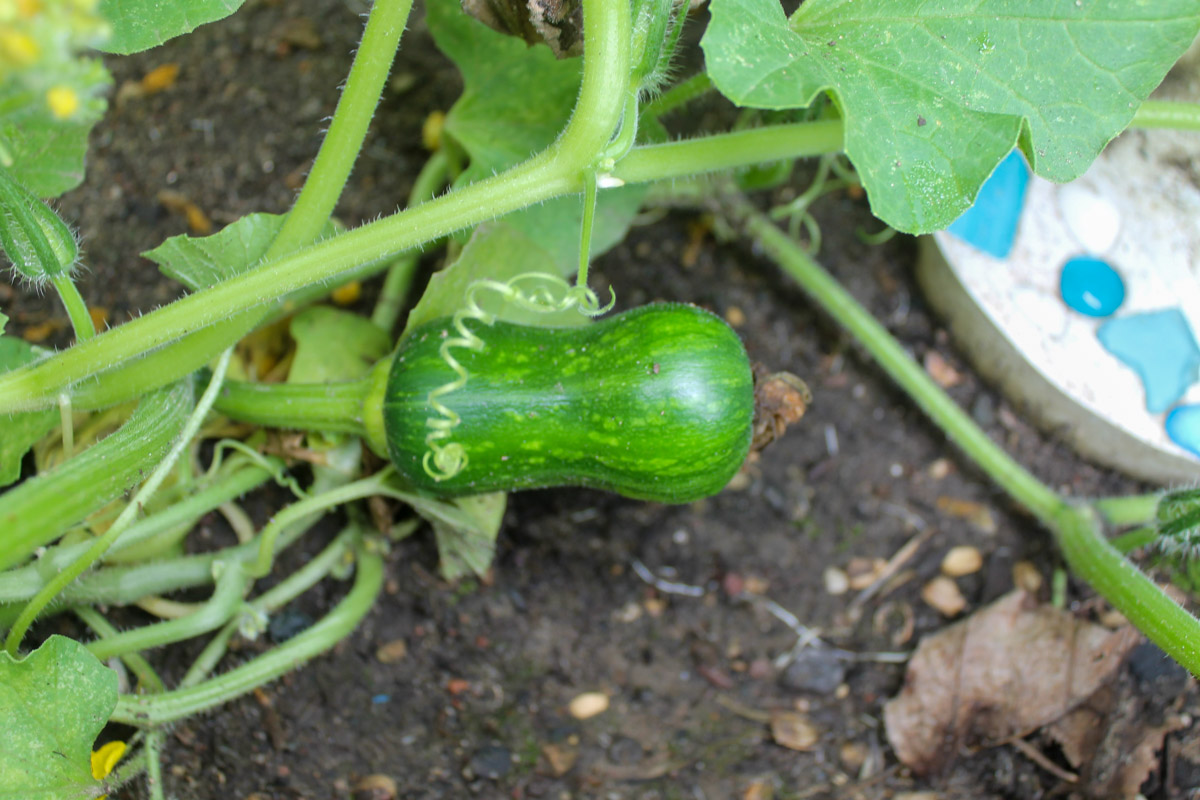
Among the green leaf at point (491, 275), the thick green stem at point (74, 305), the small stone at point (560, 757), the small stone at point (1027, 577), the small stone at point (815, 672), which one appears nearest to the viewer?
the thick green stem at point (74, 305)

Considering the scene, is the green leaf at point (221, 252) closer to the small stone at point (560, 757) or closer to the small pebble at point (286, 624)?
the small pebble at point (286, 624)

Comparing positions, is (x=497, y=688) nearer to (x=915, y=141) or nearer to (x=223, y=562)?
(x=223, y=562)

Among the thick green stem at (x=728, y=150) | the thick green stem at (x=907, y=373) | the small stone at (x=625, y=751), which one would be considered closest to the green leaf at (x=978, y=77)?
the thick green stem at (x=728, y=150)

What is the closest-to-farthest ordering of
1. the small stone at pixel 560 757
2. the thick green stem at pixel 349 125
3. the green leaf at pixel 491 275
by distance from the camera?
the thick green stem at pixel 349 125
the green leaf at pixel 491 275
the small stone at pixel 560 757

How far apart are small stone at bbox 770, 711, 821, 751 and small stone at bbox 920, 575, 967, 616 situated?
346 millimetres

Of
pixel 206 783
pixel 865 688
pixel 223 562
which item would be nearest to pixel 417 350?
pixel 223 562

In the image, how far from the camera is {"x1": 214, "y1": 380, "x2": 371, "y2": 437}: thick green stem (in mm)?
1487

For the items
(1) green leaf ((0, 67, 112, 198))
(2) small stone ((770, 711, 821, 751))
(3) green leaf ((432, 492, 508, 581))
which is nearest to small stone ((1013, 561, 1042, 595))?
(2) small stone ((770, 711, 821, 751))

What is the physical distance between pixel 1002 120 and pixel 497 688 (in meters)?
1.19

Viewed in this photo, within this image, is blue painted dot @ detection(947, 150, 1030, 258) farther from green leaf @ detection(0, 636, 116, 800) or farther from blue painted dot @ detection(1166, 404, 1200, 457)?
green leaf @ detection(0, 636, 116, 800)

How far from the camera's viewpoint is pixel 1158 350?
1.91 m

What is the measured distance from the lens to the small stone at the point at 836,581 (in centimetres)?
186

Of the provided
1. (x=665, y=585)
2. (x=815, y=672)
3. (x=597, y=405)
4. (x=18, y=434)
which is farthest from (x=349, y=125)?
(x=815, y=672)

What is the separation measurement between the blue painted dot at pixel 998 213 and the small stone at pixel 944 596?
0.66 metres
